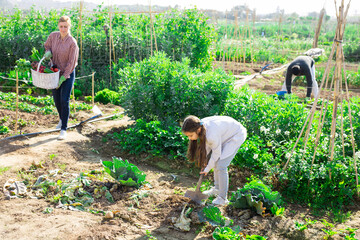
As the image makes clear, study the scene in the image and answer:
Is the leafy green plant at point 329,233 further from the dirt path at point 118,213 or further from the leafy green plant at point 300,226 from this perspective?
the leafy green plant at point 300,226

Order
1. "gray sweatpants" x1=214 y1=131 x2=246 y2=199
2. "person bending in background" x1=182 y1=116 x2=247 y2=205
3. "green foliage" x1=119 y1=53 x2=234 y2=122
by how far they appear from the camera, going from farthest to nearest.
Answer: "green foliage" x1=119 y1=53 x2=234 y2=122, "gray sweatpants" x1=214 y1=131 x2=246 y2=199, "person bending in background" x1=182 y1=116 x2=247 y2=205

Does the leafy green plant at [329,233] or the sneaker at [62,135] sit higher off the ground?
the sneaker at [62,135]

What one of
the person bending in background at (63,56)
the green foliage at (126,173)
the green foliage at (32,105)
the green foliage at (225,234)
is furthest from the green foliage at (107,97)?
the green foliage at (225,234)

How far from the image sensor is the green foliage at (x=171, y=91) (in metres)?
5.57

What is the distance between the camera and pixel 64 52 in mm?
5668

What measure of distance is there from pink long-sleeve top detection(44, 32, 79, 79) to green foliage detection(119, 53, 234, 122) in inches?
36.2

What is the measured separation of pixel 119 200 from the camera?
399 centimetres

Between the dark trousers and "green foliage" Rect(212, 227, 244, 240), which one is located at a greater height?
the dark trousers

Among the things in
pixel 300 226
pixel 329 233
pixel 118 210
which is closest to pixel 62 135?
pixel 118 210

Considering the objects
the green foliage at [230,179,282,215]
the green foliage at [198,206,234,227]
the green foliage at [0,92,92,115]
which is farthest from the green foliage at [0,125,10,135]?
the green foliage at [230,179,282,215]

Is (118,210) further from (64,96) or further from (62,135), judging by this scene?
(64,96)

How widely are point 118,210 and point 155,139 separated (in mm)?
1662

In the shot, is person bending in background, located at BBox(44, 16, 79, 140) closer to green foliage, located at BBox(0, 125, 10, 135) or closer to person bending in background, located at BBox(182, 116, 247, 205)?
green foliage, located at BBox(0, 125, 10, 135)

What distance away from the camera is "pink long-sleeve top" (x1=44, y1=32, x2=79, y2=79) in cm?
562
